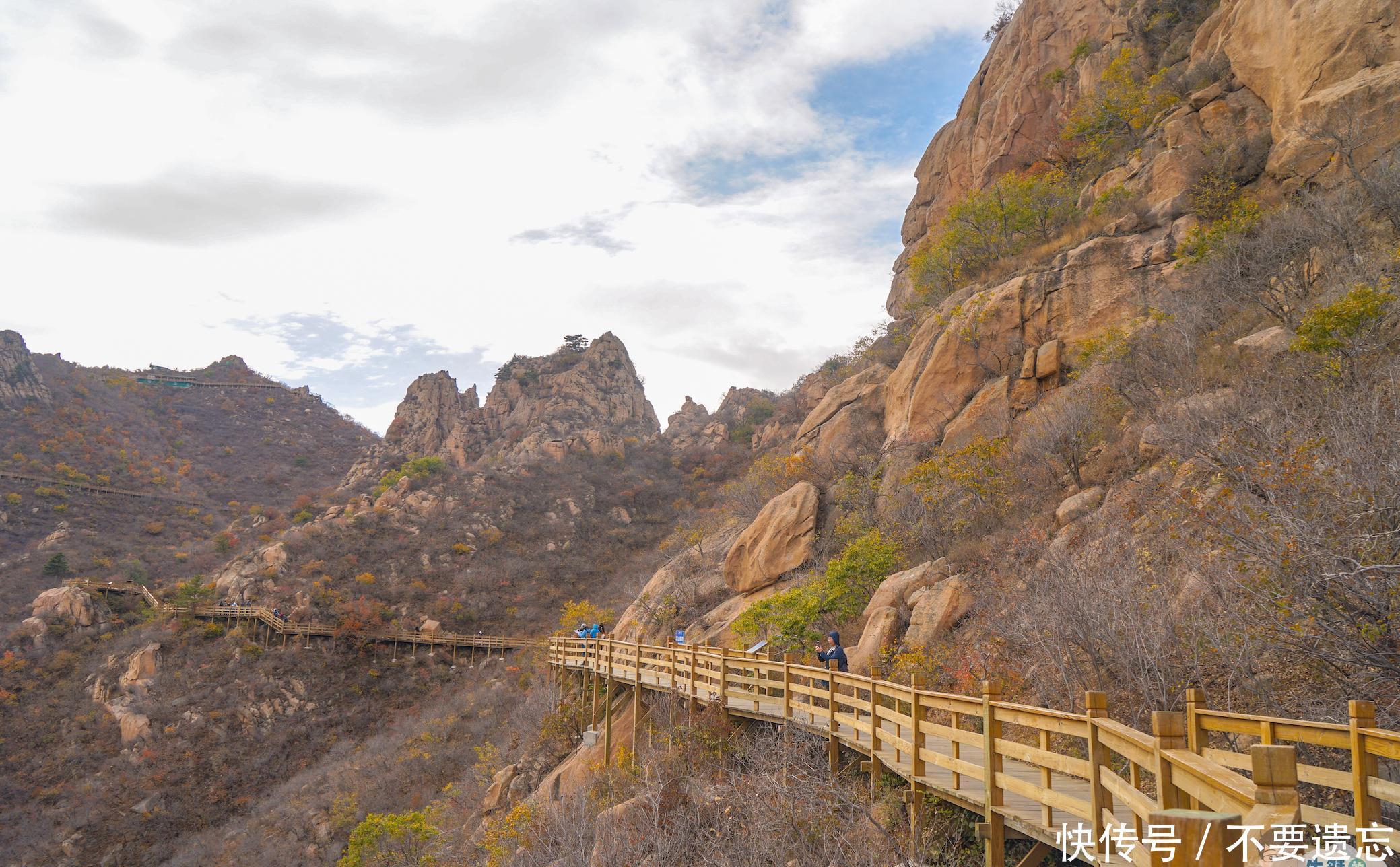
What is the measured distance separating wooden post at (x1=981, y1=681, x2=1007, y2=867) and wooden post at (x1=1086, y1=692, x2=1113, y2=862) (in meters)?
1.22

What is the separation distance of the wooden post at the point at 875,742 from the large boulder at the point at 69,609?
161 ft

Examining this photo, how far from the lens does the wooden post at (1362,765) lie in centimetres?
425

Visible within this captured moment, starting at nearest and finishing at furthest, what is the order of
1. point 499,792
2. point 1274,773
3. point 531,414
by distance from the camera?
point 1274,773 < point 499,792 < point 531,414

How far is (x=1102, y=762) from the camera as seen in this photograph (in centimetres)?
509

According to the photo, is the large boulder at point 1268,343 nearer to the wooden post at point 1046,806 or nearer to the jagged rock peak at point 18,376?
the wooden post at point 1046,806

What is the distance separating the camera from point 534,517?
56969 millimetres

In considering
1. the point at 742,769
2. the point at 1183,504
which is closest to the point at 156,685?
the point at 742,769

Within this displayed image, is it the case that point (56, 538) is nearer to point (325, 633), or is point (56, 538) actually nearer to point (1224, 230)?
point (325, 633)

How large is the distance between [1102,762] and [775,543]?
20.1 metres

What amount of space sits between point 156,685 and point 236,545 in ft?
69.1

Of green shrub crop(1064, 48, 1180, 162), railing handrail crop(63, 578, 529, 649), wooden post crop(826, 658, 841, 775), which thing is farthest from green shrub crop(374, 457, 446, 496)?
wooden post crop(826, 658, 841, 775)

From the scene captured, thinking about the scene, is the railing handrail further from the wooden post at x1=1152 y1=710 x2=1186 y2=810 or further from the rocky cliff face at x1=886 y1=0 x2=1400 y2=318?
the wooden post at x1=1152 y1=710 x2=1186 y2=810

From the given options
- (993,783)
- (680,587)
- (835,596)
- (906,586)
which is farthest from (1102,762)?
(680,587)

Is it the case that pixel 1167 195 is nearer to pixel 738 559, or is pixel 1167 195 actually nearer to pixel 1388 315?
pixel 1388 315
